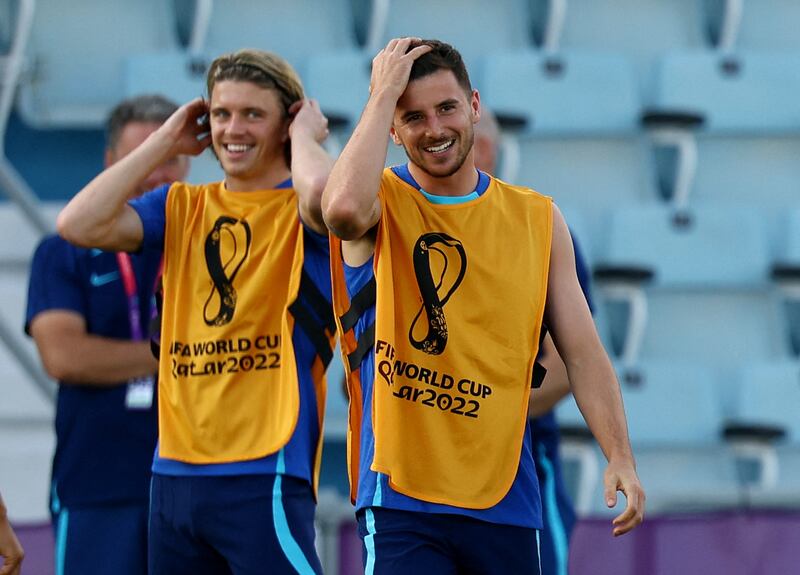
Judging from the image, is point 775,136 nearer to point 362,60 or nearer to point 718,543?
point 362,60

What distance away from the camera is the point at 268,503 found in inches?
140

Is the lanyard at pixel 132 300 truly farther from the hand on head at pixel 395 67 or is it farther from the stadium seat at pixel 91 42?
the stadium seat at pixel 91 42

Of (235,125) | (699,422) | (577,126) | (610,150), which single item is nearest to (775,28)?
(610,150)

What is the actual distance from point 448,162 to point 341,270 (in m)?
0.36

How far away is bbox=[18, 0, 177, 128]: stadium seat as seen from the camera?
24.0 feet

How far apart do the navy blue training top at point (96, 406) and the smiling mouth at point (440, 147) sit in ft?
4.42

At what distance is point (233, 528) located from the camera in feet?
11.6

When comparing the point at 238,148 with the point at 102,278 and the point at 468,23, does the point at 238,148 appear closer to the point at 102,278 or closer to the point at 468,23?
the point at 102,278

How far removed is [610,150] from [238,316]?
4.08 meters

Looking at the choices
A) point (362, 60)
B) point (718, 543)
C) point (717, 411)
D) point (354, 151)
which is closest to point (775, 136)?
point (717, 411)

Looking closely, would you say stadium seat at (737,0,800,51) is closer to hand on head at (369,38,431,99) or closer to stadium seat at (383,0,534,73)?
stadium seat at (383,0,534,73)

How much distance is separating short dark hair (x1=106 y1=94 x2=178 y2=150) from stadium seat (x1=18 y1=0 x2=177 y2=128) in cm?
263

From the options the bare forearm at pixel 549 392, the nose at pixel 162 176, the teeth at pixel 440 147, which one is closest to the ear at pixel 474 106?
the teeth at pixel 440 147

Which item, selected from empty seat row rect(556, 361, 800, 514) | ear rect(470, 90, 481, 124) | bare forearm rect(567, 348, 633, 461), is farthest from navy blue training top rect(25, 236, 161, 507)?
empty seat row rect(556, 361, 800, 514)
